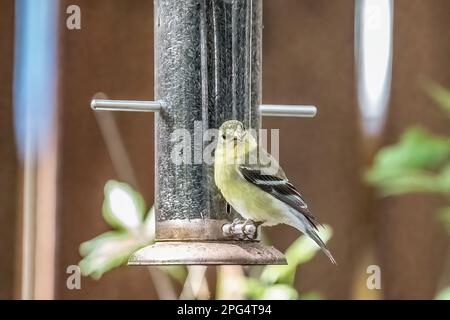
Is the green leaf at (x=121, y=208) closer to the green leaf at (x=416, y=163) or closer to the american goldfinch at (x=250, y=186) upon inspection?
the american goldfinch at (x=250, y=186)

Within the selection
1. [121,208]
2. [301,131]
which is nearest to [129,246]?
[121,208]

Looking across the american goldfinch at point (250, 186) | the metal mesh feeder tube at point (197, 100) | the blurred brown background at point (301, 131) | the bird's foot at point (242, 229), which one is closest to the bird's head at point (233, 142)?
the american goldfinch at point (250, 186)

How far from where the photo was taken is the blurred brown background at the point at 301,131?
20.1ft

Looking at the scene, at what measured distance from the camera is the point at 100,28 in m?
6.32

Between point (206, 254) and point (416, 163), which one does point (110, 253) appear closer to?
point (206, 254)

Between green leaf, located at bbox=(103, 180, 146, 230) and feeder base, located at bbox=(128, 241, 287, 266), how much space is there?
0.80m

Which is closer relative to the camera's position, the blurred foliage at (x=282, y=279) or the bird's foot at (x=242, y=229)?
the bird's foot at (x=242, y=229)

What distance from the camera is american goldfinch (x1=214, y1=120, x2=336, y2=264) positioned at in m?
4.08

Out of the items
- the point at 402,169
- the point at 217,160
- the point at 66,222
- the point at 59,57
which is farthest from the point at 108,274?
the point at 217,160

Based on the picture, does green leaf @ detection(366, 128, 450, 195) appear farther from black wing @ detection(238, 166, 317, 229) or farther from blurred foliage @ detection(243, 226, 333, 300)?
black wing @ detection(238, 166, 317, 229)

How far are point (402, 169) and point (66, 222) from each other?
78.7 inches

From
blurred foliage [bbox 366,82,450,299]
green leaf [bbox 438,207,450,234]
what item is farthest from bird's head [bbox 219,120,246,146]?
green leaf [bbox 438,207,450,234]

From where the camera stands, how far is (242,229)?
4055 mm
